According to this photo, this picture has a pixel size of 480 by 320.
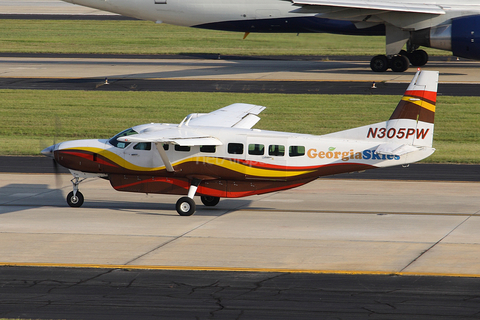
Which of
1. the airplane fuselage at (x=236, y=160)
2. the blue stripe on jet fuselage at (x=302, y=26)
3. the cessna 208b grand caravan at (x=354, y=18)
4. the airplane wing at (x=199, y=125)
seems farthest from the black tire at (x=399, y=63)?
the airplane fuselage at (x=236, y=160)

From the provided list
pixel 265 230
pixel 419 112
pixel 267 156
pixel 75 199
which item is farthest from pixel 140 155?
Result: pixel 419 112

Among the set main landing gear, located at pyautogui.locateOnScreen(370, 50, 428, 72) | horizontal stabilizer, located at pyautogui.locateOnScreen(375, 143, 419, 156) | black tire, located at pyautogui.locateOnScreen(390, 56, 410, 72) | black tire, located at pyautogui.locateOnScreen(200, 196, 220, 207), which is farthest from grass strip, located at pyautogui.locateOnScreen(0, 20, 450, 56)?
horizontal stabilizer, located at pyautogui.locateOnScreen(375, 143, 419, 156)

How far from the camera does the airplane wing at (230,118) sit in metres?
21.9

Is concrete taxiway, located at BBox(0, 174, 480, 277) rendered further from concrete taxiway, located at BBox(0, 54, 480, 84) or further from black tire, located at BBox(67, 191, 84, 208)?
concrete taxiway, located at BBox(0, 54, 480, 84)

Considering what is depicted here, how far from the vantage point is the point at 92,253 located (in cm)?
1633

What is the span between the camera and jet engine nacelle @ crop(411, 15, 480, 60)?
42.5m

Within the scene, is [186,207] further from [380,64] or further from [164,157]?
[380,64]

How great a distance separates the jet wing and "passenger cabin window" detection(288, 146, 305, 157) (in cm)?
208

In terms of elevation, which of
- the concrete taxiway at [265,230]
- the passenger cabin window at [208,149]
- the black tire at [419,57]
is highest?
the black tire at [419,57]

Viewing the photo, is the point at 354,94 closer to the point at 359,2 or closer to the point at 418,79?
the point at 359,2

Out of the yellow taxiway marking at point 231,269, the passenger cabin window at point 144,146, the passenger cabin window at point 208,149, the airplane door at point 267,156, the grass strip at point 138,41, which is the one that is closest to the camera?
the yellow taxiway marking at point 231,269

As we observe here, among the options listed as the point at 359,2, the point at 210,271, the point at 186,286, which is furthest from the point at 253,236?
the point at 359,2

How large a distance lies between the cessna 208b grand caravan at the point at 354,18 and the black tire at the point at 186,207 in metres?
25.2

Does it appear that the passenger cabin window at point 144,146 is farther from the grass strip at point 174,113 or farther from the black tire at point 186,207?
the grass strip at point 174,113
